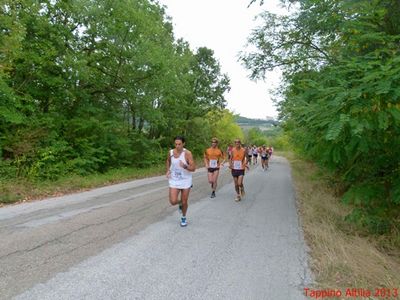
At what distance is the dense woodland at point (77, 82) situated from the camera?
13992mm

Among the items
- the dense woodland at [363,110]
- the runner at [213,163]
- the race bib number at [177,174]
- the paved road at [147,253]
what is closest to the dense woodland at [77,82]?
the paved road at [147,253]

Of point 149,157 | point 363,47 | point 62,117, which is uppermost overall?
point 363,47

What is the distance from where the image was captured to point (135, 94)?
20.9 metres

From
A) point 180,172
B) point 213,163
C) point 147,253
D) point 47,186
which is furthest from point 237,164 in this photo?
point 147,253

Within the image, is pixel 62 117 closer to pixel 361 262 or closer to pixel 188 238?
pixel 188 238

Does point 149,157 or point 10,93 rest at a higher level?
point 10,93

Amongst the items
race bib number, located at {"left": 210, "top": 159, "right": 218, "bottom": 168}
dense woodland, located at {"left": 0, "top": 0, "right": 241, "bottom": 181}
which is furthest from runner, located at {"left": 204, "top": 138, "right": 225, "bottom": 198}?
dense woodland, located at {"left": 0, "top": 0, "right": 241, "bottom": 181}

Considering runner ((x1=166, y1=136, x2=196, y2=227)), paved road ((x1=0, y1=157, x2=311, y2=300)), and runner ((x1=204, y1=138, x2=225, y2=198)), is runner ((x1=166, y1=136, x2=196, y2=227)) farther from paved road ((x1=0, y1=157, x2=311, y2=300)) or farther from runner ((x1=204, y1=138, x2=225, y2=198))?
runner ((x1=204, y1=138, x2=225, y2=198))

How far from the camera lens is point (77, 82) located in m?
18.5

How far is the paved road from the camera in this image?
4137 millimetres

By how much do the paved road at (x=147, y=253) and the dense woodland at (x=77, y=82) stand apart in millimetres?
5844

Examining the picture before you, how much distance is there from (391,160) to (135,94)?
16192 millimetres

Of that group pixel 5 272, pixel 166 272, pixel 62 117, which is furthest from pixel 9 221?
pixel 62 117

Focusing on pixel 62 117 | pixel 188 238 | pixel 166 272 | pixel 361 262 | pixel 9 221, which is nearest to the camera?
pixel 166 272
